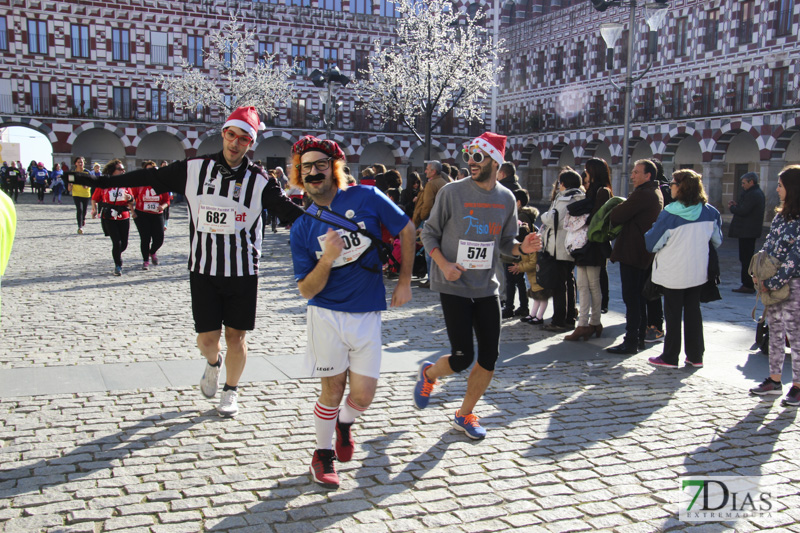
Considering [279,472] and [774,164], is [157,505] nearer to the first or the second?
[279,472]

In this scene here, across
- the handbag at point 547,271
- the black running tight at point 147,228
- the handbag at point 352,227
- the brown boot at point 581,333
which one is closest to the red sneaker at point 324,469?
the handbag at point 352,227

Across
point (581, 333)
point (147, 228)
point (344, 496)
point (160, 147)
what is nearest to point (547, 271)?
point (581, 333)

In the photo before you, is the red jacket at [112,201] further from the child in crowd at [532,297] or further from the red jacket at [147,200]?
the child in crowd at [532,297]

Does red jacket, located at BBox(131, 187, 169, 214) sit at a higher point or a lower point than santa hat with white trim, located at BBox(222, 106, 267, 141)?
lower

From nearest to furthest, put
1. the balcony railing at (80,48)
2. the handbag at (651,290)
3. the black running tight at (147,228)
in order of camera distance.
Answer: the handbag at (651,290), the black running tight at (147,228), the balcony railing at (80,48)

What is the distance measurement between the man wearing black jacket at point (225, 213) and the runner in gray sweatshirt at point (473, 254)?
1101 millimetres

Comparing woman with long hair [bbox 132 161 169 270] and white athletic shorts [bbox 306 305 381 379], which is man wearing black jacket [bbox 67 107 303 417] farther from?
woman with long hair [bbox 132 161 169 270]

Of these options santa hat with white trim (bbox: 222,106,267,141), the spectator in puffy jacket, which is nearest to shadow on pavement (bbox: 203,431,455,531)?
santa hat with white trim (bbox: 222,106,267,141)

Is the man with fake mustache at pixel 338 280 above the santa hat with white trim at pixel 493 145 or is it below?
below

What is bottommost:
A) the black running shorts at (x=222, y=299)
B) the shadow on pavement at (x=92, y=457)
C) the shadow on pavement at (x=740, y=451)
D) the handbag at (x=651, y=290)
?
the shadow on pavement at (x=740, y=451)

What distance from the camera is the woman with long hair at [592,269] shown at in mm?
7973

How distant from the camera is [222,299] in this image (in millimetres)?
5281

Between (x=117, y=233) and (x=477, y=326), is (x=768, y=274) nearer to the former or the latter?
(x=477, y=326)

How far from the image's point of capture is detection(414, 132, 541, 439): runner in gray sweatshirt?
4.86m
